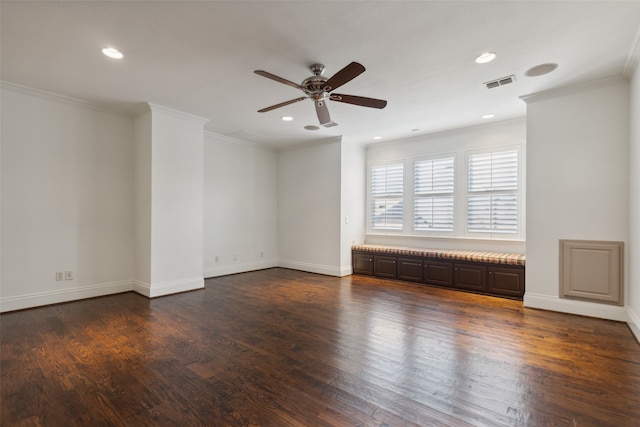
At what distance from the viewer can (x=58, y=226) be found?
13.6 ft

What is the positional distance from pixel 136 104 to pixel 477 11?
437cm

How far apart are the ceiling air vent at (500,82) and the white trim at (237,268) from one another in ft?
17.6

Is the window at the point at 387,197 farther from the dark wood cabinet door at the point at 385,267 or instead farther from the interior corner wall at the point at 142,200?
the interior corner wall at the point at 142,200

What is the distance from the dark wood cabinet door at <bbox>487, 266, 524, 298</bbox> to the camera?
4418 mm

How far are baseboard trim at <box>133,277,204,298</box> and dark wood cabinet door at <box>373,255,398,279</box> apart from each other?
323 cm

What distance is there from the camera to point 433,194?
231 inches

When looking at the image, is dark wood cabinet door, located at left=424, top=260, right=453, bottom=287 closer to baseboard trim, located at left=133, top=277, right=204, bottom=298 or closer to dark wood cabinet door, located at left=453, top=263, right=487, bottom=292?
dark wood cabinet door, located at left=453, top=263, right=487, bottom=292

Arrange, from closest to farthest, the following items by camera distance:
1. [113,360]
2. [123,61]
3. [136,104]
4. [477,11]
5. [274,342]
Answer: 1. [477,11]
2. [113,360]
3. [274,342]
4. [123,61]
5. [136,104]

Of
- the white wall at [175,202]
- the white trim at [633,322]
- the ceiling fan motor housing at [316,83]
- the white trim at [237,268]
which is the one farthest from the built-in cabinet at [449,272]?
the ceiling fan motor housing at [316,83]

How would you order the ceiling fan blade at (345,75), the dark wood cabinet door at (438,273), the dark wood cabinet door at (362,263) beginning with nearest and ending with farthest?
1. the ceiling fan blade at (345,75)
2. the dark wood cabinet door at (438,273)
3. the dark wood cabinet door at (362,263)

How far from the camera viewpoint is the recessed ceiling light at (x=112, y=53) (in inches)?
114

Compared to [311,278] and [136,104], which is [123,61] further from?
[311,278]

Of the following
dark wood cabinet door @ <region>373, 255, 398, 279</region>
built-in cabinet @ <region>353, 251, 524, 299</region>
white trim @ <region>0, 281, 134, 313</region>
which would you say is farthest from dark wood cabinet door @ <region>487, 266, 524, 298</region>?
white trim @ <region>0, 281, 134, 313</region>

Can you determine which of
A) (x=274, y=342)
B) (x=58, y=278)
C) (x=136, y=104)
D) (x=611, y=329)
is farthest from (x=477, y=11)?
(x=58, y=278)
